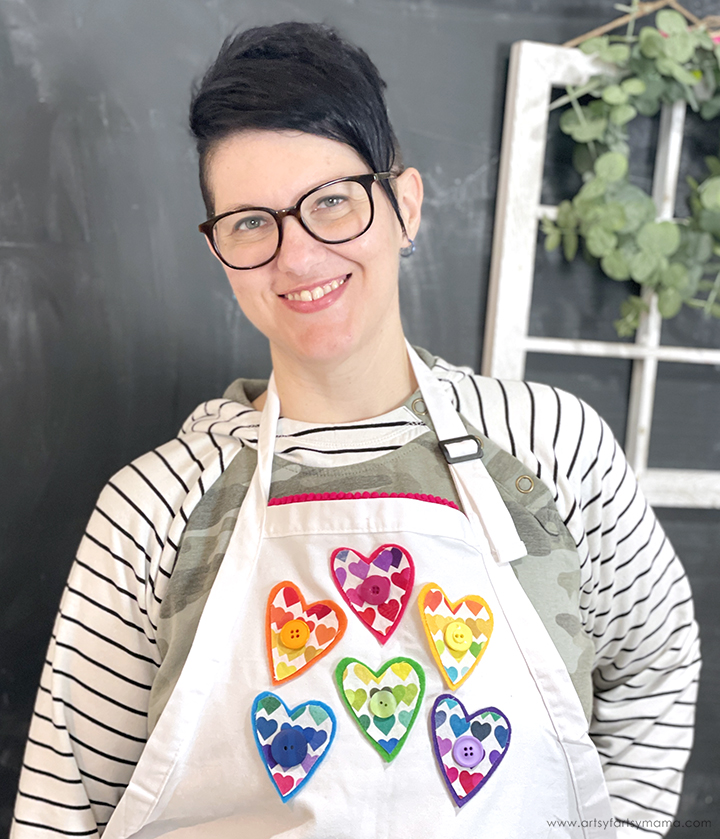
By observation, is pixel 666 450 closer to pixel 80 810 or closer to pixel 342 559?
pixel 342 559

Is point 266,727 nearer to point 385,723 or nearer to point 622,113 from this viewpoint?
point 385,723

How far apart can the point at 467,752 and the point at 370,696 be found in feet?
0.42

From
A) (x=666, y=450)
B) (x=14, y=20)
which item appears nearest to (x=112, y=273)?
(x=14, y=20)

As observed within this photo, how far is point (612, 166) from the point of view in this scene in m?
1.34

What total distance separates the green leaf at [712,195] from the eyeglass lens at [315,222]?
0.79m

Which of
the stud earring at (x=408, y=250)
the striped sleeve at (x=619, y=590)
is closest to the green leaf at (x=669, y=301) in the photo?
the striped sleeve at (x=619, y=590)

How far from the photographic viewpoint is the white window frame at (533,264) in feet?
4.43

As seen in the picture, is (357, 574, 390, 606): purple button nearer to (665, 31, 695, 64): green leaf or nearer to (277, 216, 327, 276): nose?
(277, 216, 327, 276): nose

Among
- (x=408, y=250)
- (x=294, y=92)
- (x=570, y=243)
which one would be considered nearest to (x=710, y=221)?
(x=570, y=243)

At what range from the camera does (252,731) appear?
883 millimetres

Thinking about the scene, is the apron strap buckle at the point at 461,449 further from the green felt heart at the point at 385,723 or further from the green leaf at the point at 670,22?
the green leaf at the point at 670,22

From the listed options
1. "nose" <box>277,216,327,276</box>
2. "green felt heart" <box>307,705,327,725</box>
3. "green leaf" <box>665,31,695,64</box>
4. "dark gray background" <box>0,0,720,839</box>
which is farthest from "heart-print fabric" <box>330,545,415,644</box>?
"green leaf" <box>665,31,695,64</box>

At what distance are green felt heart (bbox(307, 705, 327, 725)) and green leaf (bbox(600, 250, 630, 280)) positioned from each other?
3.11ft

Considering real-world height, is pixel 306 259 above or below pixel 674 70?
below
